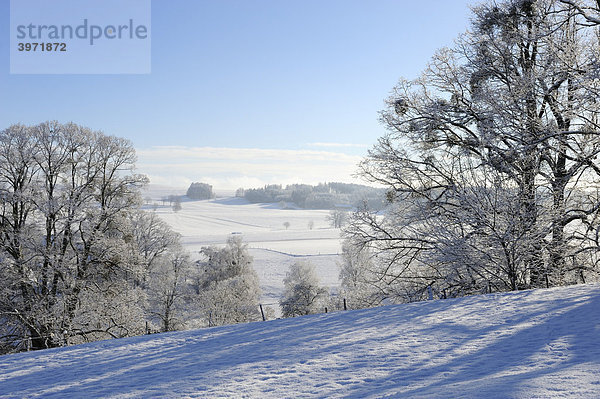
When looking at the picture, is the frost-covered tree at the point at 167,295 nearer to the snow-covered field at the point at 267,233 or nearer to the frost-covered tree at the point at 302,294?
the frost-covered tree at the point at 302,294

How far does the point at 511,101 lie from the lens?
12.0 m

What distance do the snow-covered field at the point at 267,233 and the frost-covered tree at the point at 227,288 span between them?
13.3ft

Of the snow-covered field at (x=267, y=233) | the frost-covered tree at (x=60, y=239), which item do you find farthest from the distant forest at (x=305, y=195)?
the frost-covered tree at (x=60, y=239)

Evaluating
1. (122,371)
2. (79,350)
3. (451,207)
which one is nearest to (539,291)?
(451,207)

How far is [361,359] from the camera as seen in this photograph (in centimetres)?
581

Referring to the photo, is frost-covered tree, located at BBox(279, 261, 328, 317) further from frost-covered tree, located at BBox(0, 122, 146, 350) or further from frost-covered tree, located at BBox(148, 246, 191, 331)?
frost-covered tree, located at BBox(0, 122, 146, 350)

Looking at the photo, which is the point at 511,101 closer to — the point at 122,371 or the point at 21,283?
the point at 122,371

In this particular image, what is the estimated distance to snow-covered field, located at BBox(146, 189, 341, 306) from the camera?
181ft

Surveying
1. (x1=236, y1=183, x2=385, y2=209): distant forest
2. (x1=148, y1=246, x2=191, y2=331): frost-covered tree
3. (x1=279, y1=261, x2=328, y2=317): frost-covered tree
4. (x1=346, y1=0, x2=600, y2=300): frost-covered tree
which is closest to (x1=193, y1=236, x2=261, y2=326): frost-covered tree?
(x1=148, y1=246, x2=191, y2=331): frost-covered tree

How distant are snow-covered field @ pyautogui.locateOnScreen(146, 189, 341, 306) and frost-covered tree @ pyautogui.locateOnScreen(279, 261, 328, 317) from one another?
3574mm

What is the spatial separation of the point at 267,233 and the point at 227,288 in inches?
2227

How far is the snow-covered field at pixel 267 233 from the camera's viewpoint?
181 feet

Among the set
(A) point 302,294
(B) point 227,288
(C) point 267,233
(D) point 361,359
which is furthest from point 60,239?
(C) point 267,233

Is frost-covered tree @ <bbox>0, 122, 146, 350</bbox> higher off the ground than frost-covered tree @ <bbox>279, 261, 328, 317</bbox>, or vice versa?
frost-covered tree @ <bbox>0, 122, 146, 350</bbox>
